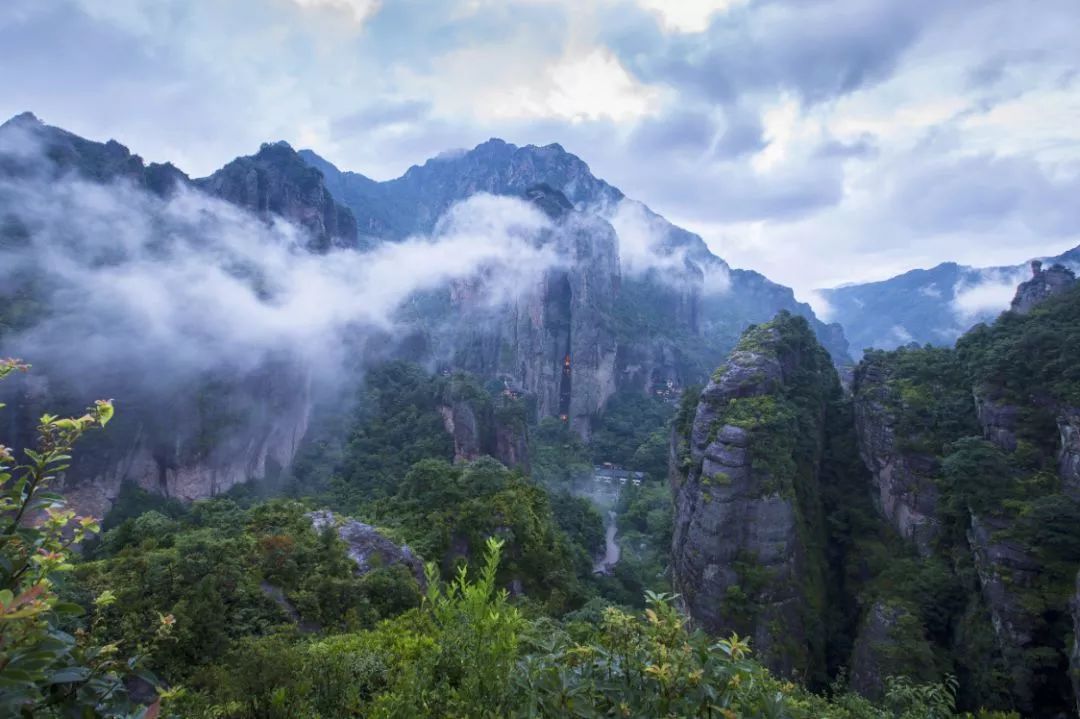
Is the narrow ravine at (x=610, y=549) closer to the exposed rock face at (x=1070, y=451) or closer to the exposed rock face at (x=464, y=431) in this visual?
the exposed rock face at (x=464, y=431)

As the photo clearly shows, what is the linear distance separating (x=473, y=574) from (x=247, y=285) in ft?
148

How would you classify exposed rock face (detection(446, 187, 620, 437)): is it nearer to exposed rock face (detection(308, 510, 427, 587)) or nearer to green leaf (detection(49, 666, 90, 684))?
exposed rock face (detection(308, 510, 427, 587))

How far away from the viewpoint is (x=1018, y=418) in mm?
21203

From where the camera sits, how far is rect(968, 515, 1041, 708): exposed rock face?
55.1 feet

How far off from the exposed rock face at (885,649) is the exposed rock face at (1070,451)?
6.87 m

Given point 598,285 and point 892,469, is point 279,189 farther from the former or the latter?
point 892,469

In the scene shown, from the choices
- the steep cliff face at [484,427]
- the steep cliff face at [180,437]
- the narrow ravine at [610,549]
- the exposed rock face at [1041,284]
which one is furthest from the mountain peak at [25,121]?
the exposed rock face at [1041,284]

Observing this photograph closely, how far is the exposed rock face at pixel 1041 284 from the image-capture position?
36.6 meters

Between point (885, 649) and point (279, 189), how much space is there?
7431cm

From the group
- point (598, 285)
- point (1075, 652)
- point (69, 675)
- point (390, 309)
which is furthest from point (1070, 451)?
point (598, 285)

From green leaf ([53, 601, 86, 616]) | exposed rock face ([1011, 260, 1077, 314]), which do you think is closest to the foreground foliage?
green leaf ([53, 601, 86, 616])

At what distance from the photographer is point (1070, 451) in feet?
61.4

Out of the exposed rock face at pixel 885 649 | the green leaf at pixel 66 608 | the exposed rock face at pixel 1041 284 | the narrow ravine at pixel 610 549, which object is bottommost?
the narrow ravine at pixel 610 549

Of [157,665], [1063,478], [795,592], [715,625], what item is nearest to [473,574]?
[715,625]
